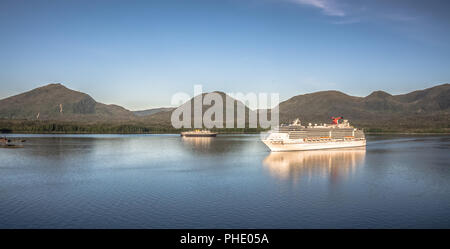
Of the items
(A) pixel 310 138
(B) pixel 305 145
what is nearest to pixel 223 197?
(B) pixel 305 145

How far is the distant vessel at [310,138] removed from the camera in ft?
143

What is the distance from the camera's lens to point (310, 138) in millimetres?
46656

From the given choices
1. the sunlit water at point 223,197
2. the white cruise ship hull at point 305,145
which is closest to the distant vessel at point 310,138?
the white cruise ship hull at point 305,145

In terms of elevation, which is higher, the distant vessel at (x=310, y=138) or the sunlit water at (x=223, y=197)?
the distant vessel at (x=310, y=138)

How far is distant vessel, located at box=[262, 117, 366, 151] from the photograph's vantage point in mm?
43438

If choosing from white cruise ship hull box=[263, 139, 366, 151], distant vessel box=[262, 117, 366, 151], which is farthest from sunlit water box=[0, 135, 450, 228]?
distant vessel box=[262, 117, 366, 151]

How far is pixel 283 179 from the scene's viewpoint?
2283 cm

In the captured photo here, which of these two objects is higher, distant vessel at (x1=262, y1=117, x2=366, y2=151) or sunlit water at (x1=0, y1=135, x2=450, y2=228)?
distant vessel at (x1=262, y1=117, x2=366, y2=151)

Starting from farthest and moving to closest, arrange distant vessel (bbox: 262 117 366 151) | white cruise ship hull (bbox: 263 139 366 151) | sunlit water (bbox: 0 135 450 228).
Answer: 1. distant vessel (bbox: 262 117 366 151)
2. white cruise ship hull (bbox: 263 139 366 151)
3. sunlit water (bbox: 0 135 450 228)

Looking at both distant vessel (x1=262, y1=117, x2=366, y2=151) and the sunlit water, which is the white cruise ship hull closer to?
distant vessel (x1=262, y1=117, x2=366, y2=151)

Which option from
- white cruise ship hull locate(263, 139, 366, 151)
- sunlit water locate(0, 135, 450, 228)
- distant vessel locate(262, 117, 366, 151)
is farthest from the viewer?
distant vessel locate(262, 117, 366, 151)

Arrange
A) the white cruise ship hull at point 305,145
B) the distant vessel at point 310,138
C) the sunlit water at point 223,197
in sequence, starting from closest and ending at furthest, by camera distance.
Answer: the sunlit water at point 223,197
the white cruise ship hull at point 305,145
the distant vessel at point 310,138

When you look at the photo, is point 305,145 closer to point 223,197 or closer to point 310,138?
point 310,138

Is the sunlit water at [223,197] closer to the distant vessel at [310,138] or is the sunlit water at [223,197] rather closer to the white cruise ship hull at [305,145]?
the white cruise ship hull at [305,145]
